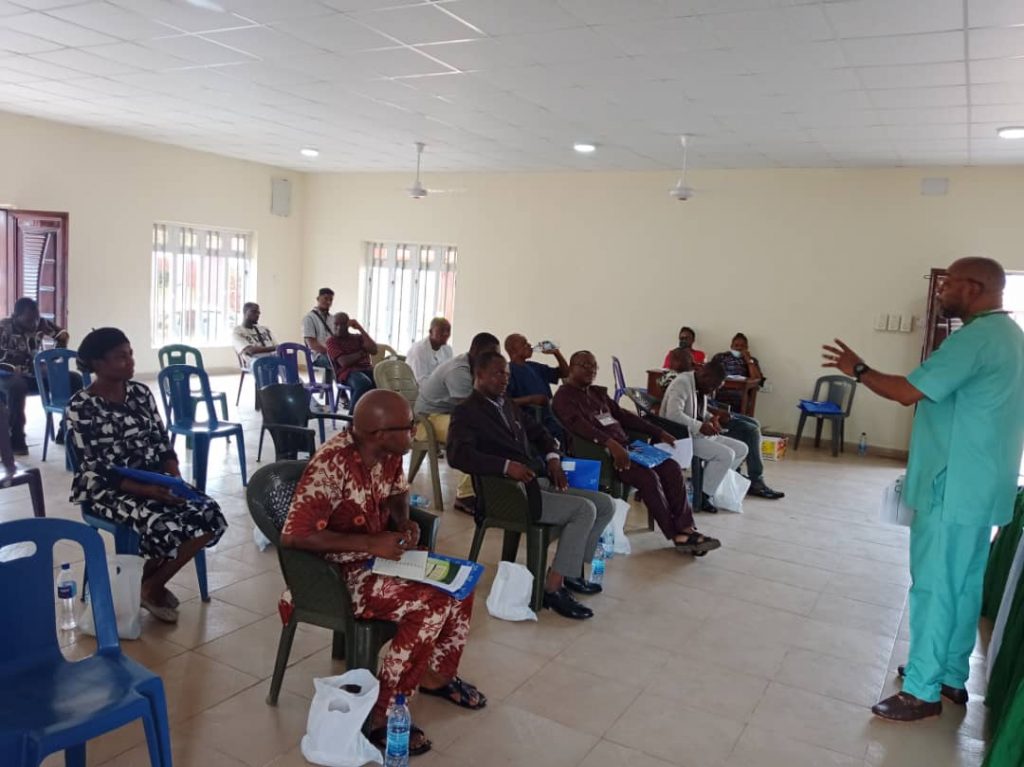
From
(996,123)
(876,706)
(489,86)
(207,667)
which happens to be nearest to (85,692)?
(207,667)

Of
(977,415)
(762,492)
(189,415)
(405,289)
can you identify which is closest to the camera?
(977,415)

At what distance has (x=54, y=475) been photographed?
539 cm

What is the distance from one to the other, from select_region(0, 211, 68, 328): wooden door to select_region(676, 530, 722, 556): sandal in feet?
24.3

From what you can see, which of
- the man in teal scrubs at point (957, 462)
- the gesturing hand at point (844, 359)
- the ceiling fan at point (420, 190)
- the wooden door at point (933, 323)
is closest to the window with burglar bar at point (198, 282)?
the ceiling fan at point (420, 190)

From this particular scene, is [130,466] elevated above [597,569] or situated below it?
above

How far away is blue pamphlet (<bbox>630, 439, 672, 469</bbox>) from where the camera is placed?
442 centimetres

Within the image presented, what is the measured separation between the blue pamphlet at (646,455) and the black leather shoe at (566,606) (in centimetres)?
103

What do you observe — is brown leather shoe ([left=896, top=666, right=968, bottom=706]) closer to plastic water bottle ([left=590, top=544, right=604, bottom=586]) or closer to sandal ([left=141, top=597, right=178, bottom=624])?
plastic water bottle ([left=590, top=544, right=604, bottom=586])

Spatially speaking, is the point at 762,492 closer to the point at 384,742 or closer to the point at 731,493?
the point at 731,493

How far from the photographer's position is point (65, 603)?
3.18 metres

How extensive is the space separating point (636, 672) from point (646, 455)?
160 centimetres

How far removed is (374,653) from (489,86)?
4.50 metres

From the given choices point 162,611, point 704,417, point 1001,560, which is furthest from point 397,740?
point 704,417

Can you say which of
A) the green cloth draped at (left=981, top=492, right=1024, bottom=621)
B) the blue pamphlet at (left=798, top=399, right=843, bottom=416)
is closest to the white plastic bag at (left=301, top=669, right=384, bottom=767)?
the green cloth draped at (left=981, top=492, right=1024, bottom=621)
